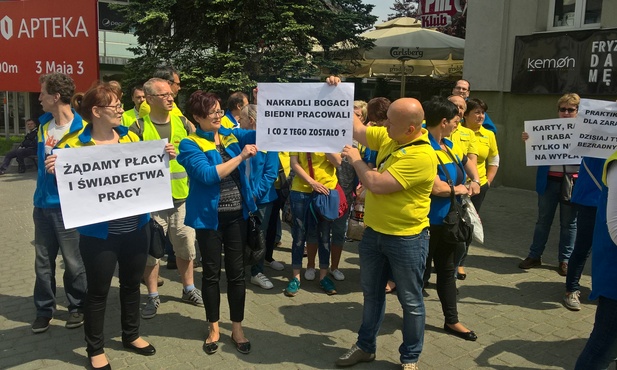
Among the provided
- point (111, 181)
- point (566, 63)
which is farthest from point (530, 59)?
point (111, 181)

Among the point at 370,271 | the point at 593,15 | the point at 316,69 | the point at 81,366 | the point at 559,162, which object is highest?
the point at 593,15

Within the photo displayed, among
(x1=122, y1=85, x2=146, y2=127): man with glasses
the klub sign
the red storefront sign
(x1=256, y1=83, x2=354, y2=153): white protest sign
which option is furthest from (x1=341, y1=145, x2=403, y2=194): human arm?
the red storefront sign

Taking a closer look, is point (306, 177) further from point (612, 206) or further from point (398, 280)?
point (612, 206)

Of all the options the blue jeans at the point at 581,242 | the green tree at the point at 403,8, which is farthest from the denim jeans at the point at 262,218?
the green tree at the point at 403,8

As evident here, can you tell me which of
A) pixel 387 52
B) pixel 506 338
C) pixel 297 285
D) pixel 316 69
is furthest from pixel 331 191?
pixel 387 52

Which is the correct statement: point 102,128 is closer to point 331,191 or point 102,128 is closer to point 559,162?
point 331,191

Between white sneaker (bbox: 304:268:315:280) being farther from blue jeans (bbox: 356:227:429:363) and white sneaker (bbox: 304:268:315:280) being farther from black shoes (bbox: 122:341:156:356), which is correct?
black shoes (bbox: 122:341:156:356)

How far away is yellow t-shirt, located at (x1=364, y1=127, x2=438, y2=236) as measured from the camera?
11.1 ft

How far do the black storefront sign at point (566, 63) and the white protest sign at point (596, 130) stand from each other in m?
5.49

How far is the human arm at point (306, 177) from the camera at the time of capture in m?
5.14

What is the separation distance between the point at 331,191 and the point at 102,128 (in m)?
2.27

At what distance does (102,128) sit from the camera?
12.4 ft

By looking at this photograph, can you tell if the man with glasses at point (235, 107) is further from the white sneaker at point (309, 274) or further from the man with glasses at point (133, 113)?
the white sneaker at point (309, 274)

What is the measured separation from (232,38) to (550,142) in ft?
26.3
